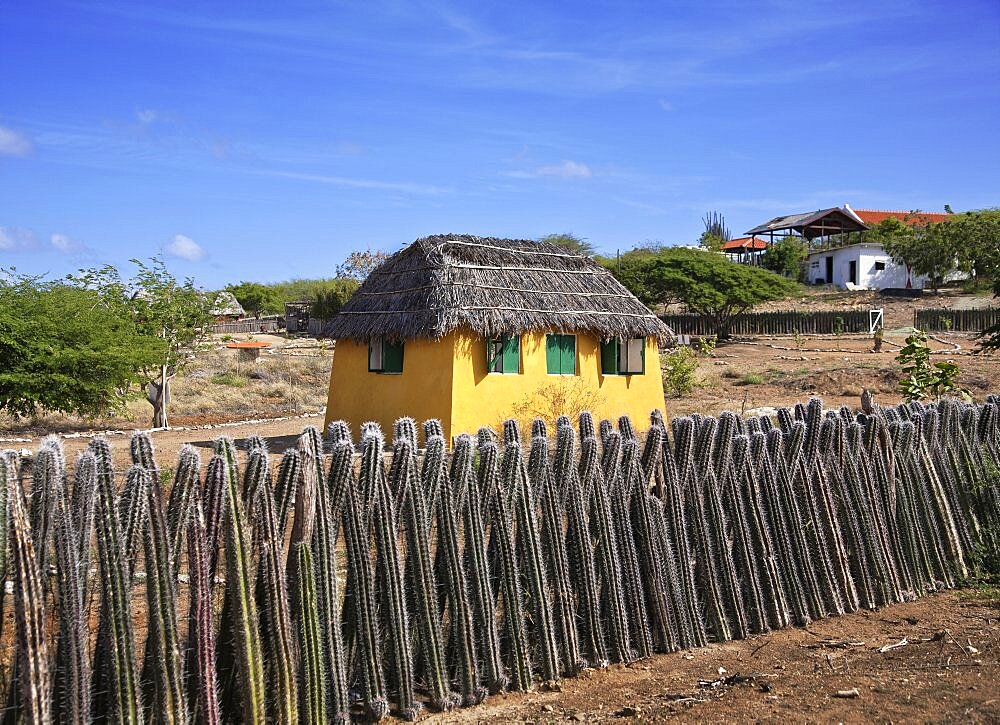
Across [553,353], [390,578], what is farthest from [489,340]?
[390,578]

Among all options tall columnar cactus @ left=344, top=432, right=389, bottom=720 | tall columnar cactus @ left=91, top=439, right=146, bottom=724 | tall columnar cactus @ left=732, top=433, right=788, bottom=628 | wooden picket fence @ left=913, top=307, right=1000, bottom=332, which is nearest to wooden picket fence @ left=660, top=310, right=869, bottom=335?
wooden picket fence @ left=913, top=307, right=1000, bottom=332

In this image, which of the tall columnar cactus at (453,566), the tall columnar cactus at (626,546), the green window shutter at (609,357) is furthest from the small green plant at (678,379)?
the tall columnar cactus at (453,566)

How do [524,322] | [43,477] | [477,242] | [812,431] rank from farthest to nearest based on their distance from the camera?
[477,242] < [524,322] < [812,431] < [43,477]

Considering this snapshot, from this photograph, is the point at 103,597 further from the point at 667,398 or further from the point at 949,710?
the point at 667,398

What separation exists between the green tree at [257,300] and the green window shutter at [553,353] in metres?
48.6

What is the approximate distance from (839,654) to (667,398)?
668 inches

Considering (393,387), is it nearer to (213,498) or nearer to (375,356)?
(375,356)

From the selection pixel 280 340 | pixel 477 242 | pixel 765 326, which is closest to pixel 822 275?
pixel 765 326

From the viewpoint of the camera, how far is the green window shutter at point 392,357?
50.0ft

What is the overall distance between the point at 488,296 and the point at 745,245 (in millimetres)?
60934

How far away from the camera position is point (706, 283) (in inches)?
1513

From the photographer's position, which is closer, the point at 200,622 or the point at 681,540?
the point at 200,622

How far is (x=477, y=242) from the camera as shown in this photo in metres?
15.9

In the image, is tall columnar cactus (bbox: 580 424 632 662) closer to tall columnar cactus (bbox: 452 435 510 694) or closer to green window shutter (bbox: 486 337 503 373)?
tall columnar cactus (bbox: 452 435 510 694)
